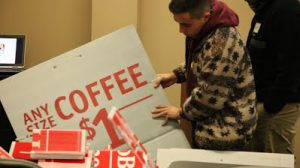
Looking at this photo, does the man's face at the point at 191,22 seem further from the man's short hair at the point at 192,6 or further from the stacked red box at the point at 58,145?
the stacked red box at the point at 58,145

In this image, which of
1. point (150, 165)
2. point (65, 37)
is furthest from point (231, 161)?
point (65, 37)

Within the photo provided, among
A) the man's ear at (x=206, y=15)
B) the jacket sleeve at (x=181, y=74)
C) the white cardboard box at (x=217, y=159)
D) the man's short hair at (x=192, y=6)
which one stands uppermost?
the man's short hair at (x=192, y=6)

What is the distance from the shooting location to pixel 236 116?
152 cm

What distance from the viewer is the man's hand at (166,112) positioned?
64.6 inches

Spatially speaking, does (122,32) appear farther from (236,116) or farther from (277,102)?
(277,102)

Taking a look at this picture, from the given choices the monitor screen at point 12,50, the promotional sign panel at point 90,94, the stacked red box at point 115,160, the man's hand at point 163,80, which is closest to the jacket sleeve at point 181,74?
the man's hand at point 163,80

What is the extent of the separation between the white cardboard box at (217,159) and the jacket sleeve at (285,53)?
681 millimetres

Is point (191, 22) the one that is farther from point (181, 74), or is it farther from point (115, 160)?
point (115, 160)

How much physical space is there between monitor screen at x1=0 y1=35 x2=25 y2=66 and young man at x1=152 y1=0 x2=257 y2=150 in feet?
5.85

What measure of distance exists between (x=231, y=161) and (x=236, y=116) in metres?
0.21

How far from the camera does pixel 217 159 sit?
1351 millimetres

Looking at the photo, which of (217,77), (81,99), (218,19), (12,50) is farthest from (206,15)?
(12,50)

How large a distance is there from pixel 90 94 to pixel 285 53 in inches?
37.3

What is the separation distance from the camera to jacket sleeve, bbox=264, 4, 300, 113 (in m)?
1.94
